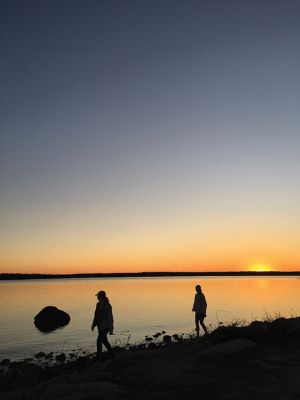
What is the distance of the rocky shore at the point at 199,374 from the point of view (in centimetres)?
996

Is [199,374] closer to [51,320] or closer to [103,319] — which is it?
[103,319]

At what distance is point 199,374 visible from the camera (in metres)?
11.4

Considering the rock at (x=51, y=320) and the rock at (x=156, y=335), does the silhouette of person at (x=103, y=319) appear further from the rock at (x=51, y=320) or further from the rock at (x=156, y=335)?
the rock at (x=51, y=320)

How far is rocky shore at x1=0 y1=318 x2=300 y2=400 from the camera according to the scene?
9962 mm

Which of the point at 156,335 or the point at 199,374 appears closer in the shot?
the point at 199,374

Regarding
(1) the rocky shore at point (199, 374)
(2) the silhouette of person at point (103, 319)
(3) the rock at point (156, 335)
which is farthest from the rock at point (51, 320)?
(2) the silhouette of person at point (103, 319)

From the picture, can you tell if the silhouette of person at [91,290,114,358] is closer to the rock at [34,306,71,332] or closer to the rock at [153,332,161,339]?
the rock at [153,332,161,339]

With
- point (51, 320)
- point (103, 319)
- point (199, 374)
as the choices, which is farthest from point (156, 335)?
point (199, 374)

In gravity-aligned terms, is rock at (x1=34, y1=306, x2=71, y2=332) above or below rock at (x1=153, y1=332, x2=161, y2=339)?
above

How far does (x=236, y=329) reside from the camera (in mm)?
15812

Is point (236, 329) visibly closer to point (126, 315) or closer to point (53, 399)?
point (53, 399)

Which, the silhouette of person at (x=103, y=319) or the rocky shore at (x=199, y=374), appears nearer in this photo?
the rocky shore at (x=199, y=374)

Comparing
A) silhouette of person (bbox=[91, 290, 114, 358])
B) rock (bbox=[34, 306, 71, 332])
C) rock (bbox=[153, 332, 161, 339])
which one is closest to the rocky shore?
silhouette of person (bbox=[91, 290, 114, 358])

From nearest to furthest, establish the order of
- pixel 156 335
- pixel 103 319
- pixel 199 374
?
pixel 199 374, pixel 103 319, pixel 156 335
